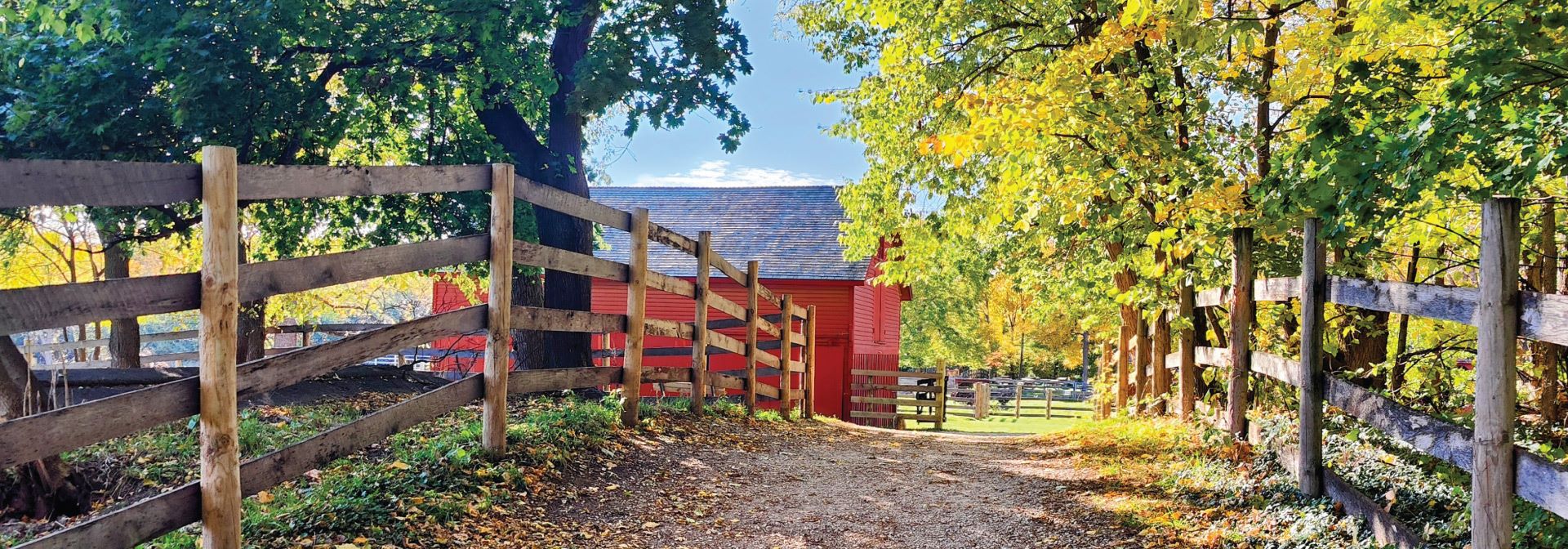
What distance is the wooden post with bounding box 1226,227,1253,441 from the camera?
6.93m

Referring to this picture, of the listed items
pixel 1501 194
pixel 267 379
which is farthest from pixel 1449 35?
pixel 267 379

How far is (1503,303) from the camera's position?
377 cm

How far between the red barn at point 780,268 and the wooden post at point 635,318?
11.2 meters

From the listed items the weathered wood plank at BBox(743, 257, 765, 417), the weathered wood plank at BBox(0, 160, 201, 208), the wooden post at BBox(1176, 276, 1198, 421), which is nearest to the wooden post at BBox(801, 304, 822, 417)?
the weathered wood plank at BBox(743, 257, 765, 417)

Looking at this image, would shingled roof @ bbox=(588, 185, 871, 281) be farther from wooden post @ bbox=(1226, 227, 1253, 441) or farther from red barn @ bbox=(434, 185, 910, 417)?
wooden post @ bbox=(1226, 227, 1253, 441)

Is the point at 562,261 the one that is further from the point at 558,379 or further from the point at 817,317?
the point at 817,317

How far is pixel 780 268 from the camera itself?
23016mm

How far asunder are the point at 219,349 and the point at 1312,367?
541 centimetres

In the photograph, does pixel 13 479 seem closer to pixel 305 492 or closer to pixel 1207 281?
pixel 305 492

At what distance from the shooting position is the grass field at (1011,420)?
1026 inches

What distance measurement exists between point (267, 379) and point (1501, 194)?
5353 millimetres

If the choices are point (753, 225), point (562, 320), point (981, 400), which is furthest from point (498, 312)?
point (981, 400)

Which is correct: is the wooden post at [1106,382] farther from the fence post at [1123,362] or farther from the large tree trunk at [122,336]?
the large tree trunk at [122,336]

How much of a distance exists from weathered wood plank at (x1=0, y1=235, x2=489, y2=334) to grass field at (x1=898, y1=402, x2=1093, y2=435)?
69.1 feet
